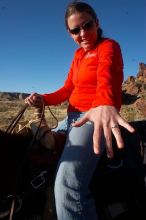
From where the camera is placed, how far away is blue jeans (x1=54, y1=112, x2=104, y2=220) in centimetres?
282

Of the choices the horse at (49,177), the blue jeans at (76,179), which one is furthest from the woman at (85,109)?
the horse at (49,177)

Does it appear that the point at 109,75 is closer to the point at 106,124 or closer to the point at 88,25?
the point at 106,124

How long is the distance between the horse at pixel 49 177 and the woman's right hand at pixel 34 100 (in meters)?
0.64

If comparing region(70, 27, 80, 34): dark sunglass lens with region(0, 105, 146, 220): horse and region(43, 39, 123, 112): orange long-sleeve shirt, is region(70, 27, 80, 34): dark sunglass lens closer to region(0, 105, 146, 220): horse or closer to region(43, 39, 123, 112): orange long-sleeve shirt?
region(43, 39, 123, 112): orange long-sleeve shirt

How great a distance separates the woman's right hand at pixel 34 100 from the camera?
3801mm

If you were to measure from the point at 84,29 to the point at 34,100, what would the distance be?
0.91 m

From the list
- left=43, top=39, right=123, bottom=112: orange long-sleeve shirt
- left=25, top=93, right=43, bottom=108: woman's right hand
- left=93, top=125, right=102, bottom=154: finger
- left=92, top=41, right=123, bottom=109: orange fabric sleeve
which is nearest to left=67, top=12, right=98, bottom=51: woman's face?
left=43, top=39, right=123, bottom=112: orange long-sleeve shirt

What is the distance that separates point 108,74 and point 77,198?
1.00 meters

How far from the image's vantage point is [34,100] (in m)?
3.84

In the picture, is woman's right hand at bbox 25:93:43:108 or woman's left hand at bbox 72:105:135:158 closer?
woman's left hand at bbox 72:105:135:158

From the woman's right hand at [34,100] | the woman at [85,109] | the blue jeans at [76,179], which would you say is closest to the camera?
the woman at [85,109]

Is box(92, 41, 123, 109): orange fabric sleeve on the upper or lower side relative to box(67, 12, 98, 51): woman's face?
lower

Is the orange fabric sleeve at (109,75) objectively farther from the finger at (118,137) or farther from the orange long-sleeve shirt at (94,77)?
the finger at (118,137)

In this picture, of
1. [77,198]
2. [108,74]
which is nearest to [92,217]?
[77,198]
